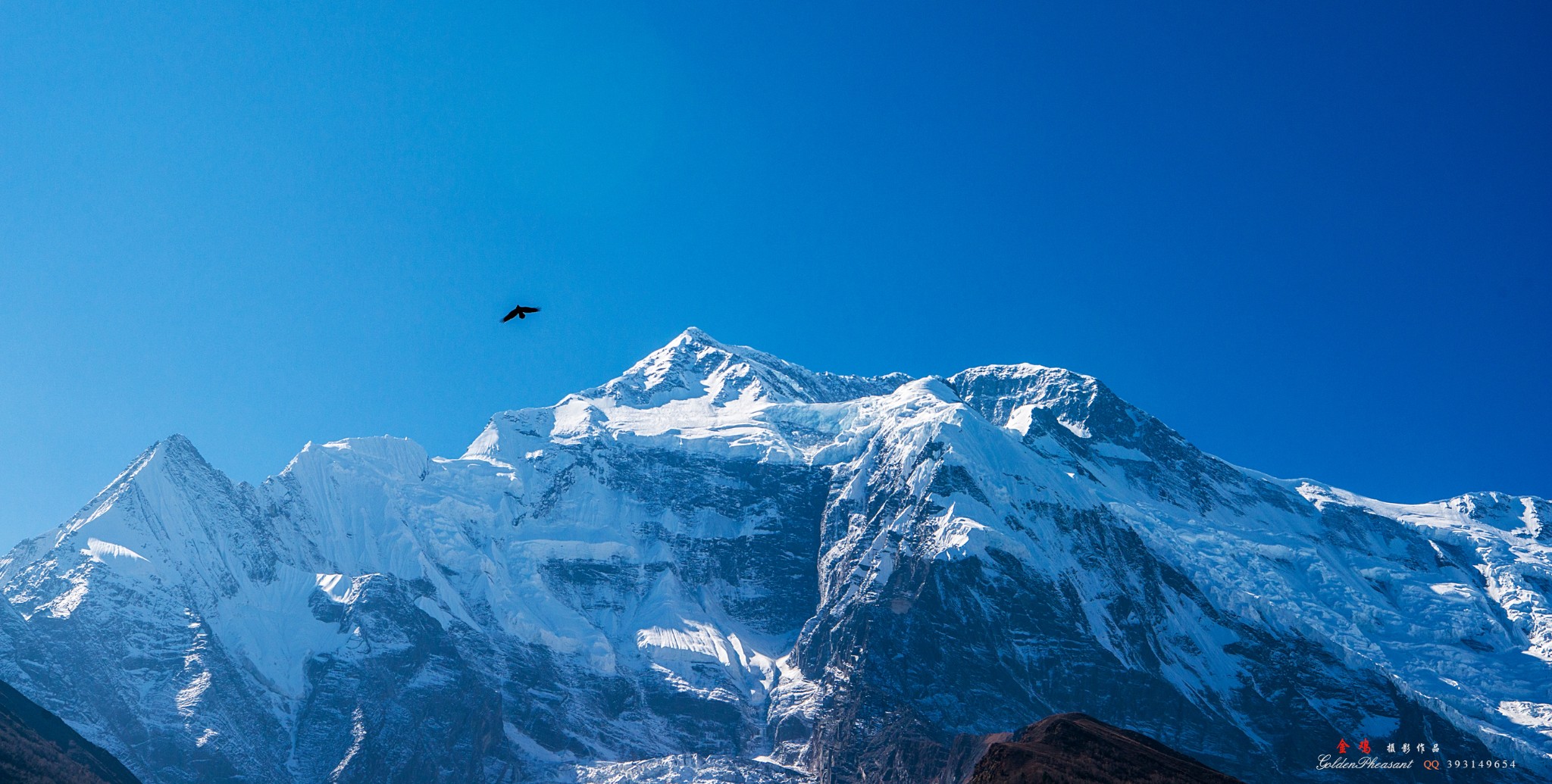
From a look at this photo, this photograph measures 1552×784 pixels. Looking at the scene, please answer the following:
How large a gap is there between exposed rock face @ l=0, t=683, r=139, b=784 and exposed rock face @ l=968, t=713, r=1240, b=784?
11188 centimetres

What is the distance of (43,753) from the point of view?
17200 centimetres

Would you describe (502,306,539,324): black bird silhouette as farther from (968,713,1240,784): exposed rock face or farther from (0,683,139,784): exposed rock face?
(0,683,139,784): exposed rock face

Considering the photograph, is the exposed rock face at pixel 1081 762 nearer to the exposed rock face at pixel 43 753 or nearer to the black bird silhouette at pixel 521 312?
the black bird silhouette at pixel 521 312

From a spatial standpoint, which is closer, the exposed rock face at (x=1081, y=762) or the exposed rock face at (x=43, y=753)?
the exposed rock face at (x=1081, y=762)

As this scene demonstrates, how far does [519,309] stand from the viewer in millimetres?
88812

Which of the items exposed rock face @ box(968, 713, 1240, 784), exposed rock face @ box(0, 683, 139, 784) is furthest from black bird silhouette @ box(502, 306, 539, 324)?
exposed rock face @ box(0, 683, 139, 784)

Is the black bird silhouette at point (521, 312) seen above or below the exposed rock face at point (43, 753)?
above

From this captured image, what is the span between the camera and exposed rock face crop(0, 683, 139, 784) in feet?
531

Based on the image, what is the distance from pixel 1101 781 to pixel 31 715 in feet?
491

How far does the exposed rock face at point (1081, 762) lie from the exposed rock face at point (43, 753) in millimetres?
111879

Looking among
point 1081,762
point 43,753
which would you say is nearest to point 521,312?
point 1081,762

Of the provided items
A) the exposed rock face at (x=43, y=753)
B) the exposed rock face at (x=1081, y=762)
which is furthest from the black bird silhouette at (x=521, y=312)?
the exposed rock face at (x=43, y=753)

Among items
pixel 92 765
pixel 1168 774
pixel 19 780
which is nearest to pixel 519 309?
pixel 1168 774

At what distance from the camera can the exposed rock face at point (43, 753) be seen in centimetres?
16188
